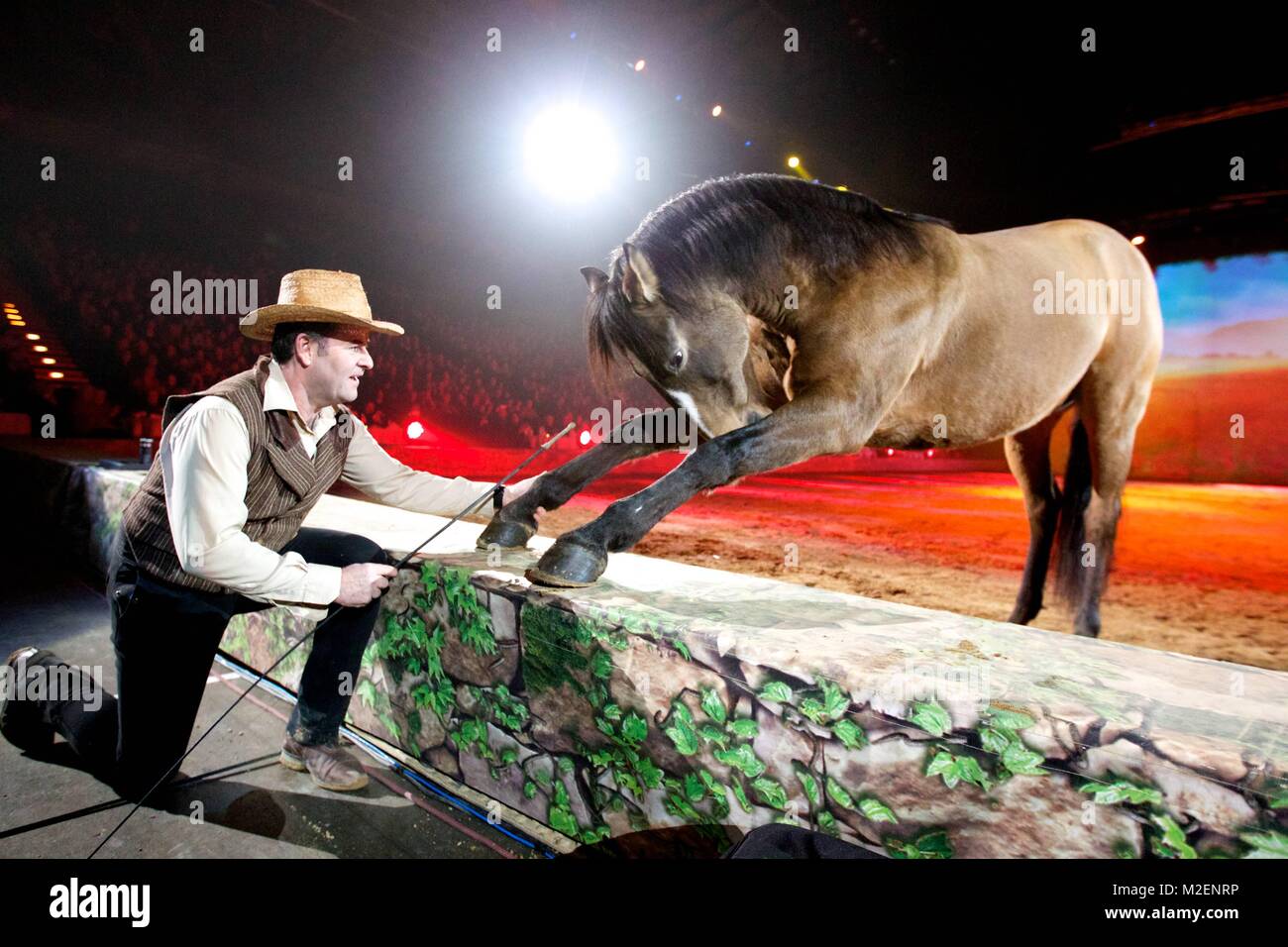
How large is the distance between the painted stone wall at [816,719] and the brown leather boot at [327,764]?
0.67ft

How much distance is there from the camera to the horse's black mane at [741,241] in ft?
6.29

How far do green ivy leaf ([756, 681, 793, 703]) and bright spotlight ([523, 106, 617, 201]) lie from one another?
7.73 m

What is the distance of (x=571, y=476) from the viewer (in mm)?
2402

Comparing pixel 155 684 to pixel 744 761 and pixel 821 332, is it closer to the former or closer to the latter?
pixel 744 761

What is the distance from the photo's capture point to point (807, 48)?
18.1 feet

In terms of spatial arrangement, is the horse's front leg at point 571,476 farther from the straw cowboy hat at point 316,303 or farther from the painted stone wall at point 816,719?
the straw cowboy hat at point 316,303

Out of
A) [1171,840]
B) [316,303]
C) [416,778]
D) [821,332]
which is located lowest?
[416,778]

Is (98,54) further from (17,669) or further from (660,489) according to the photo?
(660,489)

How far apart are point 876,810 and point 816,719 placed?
196 millimetres

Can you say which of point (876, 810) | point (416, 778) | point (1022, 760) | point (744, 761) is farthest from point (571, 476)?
point (1022, 760)

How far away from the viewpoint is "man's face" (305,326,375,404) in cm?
196

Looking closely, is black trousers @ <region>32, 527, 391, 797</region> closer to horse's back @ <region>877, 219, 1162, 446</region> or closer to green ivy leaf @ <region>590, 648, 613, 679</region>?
green ivy leaf @ <region>590, 648, 613, 679</region>

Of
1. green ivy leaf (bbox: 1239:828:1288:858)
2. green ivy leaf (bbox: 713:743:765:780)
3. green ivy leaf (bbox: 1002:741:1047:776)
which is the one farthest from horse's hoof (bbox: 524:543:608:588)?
green ivy leaf (bbox: 1239:828:1288:858)

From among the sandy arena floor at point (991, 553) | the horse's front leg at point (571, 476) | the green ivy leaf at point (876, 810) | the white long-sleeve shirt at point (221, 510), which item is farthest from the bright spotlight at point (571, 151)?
the green ivy leaf at point (876, 810)
